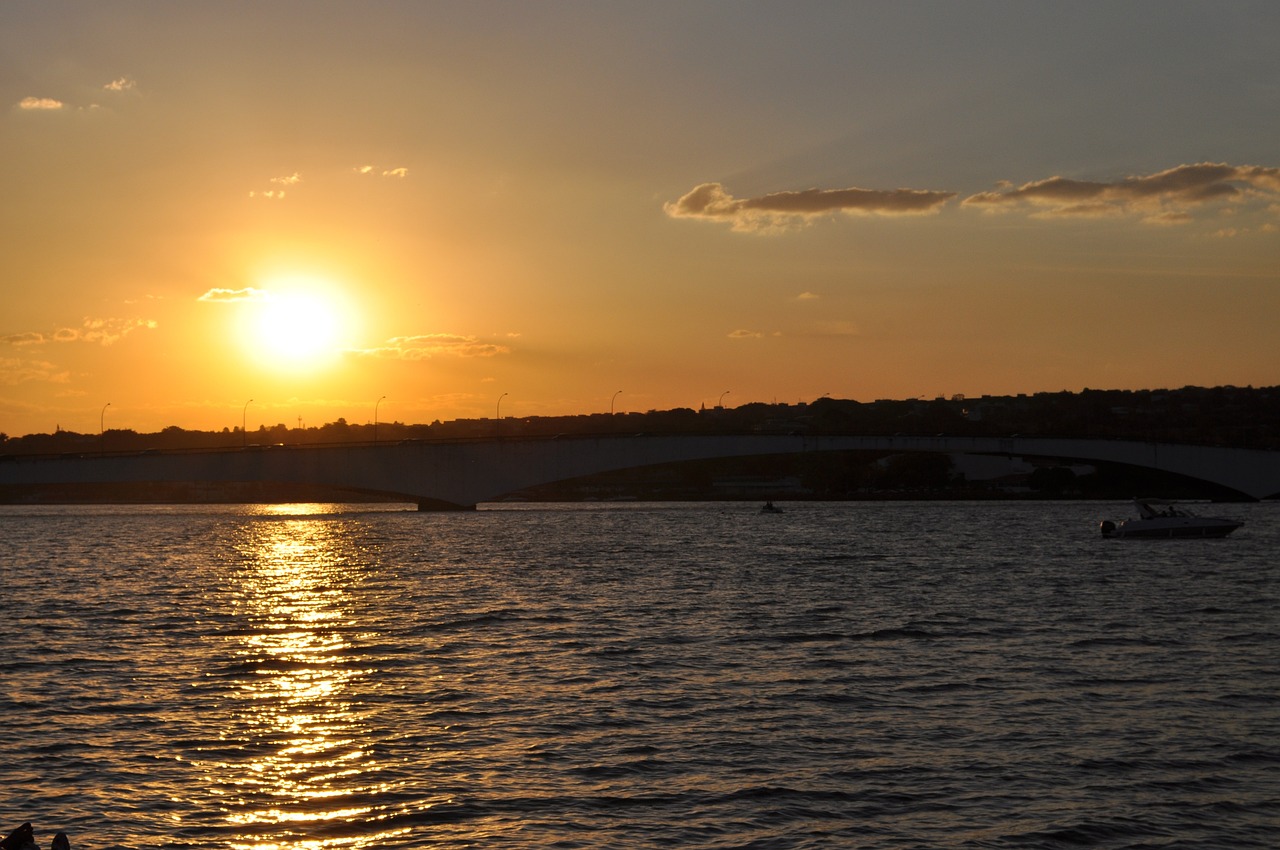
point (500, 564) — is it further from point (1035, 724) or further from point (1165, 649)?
point (1035, 724)

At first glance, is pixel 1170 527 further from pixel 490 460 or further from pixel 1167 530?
pixel 490 460

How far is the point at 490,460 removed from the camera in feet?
515

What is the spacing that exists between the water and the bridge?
281ft

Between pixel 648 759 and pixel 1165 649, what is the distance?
20939 mm

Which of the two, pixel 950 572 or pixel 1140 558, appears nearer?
pixel 950 572

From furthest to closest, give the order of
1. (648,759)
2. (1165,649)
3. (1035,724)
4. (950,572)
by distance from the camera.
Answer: (950,572) → (1165,649) → (1035,724) → (648,759)

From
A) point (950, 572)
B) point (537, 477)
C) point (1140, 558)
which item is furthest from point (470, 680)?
point (537, 477)

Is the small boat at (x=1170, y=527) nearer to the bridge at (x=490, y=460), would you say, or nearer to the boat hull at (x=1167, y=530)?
the boat hull at (x=1167, y=530)

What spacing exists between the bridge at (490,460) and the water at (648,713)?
85.7 meters

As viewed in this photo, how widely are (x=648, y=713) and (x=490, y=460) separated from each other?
427 ft

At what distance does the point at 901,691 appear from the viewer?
30.8 m

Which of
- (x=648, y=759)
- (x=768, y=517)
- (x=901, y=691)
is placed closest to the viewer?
(x=648, y=759)

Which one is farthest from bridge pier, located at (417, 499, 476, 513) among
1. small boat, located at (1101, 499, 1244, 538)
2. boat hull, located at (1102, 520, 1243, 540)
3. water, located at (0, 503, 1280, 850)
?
water, located at (0, 503, 1280, 850)

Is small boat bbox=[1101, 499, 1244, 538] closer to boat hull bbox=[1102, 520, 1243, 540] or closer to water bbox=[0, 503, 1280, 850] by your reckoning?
boat hull bbox=[1102, 520, 1243, 540]
